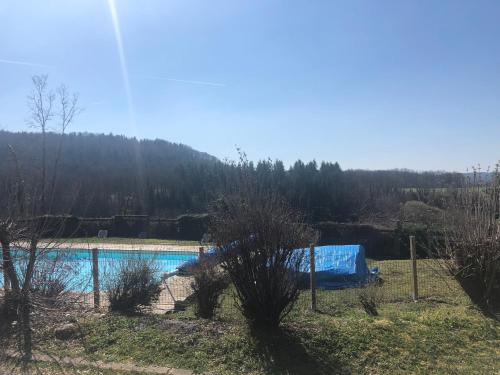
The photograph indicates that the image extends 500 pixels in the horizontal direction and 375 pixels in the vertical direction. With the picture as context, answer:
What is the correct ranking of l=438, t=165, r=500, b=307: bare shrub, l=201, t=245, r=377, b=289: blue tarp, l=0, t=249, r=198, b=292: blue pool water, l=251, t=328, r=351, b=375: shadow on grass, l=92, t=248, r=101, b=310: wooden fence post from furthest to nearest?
l=201, t=245, r=377, b=289: blue tarp → l=92, t=248, r=101, b=310: wooden fence post → l=0, t=249, r=198, b=292: blue pool water → l=438, t=165, r=500, b=307: bare shrub → l=251, t=328, r=351, b=375: shadow on grass

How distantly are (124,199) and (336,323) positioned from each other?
4788 centimetres

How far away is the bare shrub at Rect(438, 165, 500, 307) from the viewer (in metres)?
6.29

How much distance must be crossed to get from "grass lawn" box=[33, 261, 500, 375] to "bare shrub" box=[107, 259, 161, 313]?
45.1 inches

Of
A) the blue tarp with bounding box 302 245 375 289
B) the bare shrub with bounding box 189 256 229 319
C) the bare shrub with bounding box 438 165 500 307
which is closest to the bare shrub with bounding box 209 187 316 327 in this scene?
the bare shrub with bounding box 189 256 229 319

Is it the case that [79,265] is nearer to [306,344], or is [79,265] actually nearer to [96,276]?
[96,276]

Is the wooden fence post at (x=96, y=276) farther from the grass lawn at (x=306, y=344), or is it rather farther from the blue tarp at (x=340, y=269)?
the blue tarp at (x=340, y=269)

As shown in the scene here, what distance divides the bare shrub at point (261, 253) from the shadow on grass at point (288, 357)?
0.20m

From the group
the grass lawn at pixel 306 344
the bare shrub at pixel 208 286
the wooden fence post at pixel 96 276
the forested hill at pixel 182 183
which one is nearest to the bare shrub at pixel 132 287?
the wooden fence post at pixel 96 276

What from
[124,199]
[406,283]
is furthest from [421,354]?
[124,199]

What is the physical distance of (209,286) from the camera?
7.23 m

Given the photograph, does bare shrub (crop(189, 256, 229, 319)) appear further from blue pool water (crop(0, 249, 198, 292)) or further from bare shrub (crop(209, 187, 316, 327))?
bare shrub (crop(209, 187, 316, 327))

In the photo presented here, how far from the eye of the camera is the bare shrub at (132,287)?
24.3ft

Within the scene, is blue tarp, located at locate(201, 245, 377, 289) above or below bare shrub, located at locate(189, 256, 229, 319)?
below

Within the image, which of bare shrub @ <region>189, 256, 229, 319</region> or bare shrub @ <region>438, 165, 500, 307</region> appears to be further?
bare shrub @ <region>189, 256, 229, 319</region>
